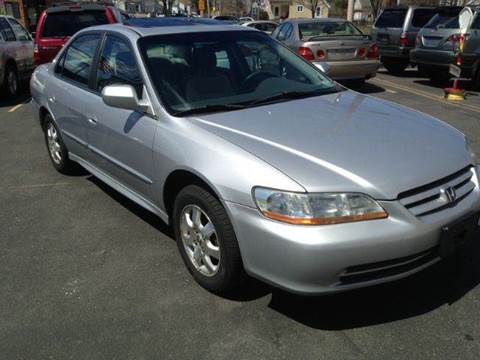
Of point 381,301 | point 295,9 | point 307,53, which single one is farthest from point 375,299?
point 295,9

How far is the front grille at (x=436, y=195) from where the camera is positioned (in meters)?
2.65

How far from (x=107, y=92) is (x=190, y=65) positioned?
2.15ft

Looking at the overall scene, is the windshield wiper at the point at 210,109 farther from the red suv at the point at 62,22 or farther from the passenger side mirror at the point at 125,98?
the red suv at the point at 62,22

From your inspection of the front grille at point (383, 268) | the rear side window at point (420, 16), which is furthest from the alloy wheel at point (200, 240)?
the rear side window at point (420, 16)

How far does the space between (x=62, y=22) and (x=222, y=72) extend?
7.78 m

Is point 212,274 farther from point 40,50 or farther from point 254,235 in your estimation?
point 40,50

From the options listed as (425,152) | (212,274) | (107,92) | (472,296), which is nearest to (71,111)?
(107,92)

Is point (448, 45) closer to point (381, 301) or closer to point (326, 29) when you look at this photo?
point (326, 29)

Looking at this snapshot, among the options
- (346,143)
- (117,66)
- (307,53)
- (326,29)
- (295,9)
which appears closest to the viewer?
(346,143)

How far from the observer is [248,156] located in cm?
279

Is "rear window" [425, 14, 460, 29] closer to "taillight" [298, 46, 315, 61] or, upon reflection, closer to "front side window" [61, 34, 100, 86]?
"taillight" [298, 46, 315, 61]

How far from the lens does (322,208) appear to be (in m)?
2.55

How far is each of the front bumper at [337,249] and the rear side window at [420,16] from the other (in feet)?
40.2

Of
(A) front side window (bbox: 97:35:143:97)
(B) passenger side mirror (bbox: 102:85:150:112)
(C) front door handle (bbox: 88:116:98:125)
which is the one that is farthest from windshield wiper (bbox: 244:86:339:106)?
(C) front door handle (bbox: 88:116:98:125)
